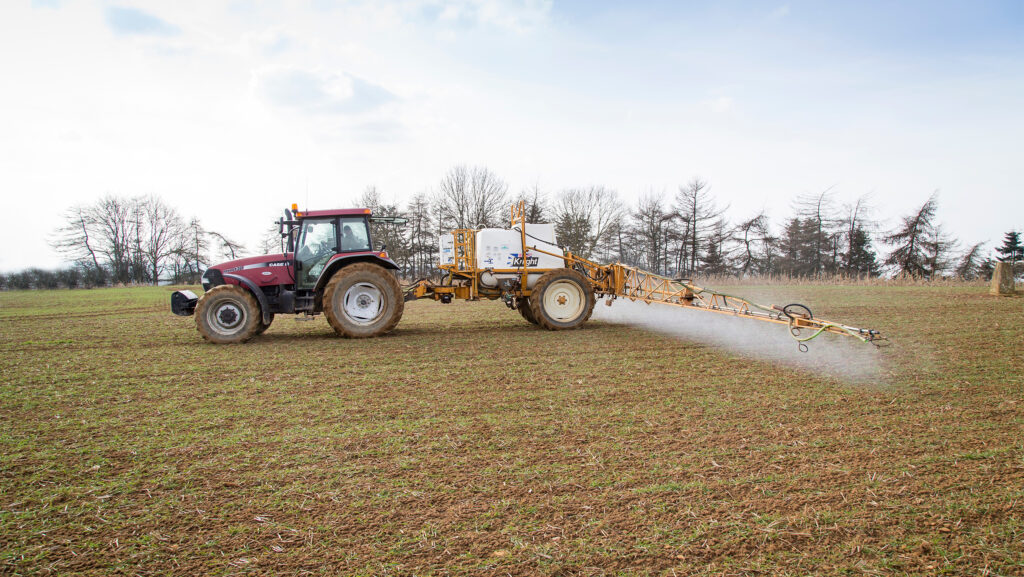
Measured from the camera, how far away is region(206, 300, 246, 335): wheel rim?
351 inches

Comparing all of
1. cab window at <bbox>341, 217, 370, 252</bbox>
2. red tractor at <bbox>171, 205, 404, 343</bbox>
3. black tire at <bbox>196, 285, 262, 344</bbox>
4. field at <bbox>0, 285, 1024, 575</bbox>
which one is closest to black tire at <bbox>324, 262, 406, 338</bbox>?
red tractor at <bbox>171, 205, 404, 343</bbox>

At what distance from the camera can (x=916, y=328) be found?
10.4 m

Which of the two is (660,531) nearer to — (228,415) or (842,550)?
(842,550)

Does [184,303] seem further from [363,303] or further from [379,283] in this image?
[379,283]

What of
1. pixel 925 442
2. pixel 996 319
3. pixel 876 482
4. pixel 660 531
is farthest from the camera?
pixel 996 319

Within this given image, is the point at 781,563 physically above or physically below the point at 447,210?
below

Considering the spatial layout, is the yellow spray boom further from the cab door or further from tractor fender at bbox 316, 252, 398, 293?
the cab door

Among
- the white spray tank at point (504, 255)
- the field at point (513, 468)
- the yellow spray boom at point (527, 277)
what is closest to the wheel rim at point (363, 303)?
the yellow spray boom at point (527, 277)

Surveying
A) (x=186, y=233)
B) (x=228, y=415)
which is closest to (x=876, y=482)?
(x=228, y=415)

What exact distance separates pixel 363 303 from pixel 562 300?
3849 mm

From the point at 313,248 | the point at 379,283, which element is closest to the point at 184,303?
the point at 313,248

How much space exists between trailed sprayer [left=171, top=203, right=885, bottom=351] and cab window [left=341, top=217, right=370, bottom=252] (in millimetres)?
18

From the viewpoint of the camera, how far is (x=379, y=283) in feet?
30.9

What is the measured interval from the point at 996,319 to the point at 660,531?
42.0ft
